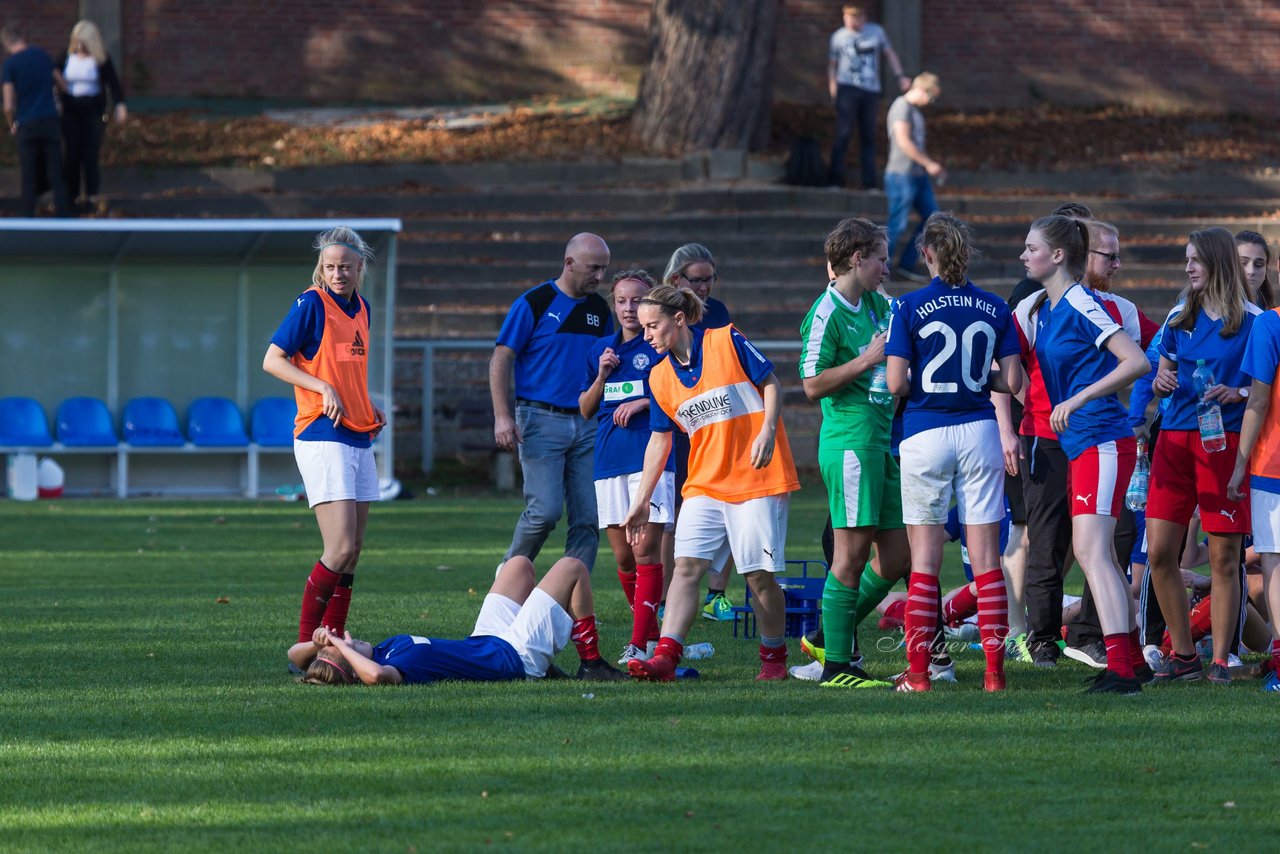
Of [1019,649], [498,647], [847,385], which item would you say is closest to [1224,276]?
[847,385]

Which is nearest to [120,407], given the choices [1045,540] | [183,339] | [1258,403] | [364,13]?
[183,339]

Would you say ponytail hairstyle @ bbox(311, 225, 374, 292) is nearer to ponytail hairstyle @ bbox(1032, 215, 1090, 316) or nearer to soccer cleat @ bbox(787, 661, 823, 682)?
soccer cleat @ bbox(787, 661, 823, 682)

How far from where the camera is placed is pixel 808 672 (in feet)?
27.0

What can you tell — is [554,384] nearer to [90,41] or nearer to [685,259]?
[685,259]

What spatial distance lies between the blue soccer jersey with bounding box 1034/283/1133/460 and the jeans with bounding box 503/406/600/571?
2.51 meters

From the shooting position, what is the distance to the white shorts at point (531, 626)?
793 cm

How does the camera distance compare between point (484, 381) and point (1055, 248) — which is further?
point (484, 381)

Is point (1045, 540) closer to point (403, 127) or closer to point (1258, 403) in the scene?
point (1258, 403)

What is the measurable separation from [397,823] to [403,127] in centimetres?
2163

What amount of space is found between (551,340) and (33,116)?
13.7 meters

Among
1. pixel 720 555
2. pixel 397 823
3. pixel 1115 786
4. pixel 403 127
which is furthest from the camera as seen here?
pixel 403 127

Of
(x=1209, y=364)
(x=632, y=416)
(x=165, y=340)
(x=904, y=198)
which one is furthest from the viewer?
(x=904, y=198)

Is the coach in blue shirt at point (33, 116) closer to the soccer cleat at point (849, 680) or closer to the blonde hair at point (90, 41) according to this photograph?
the blonde hair at point (90, 41)

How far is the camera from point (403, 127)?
86.3 ft
